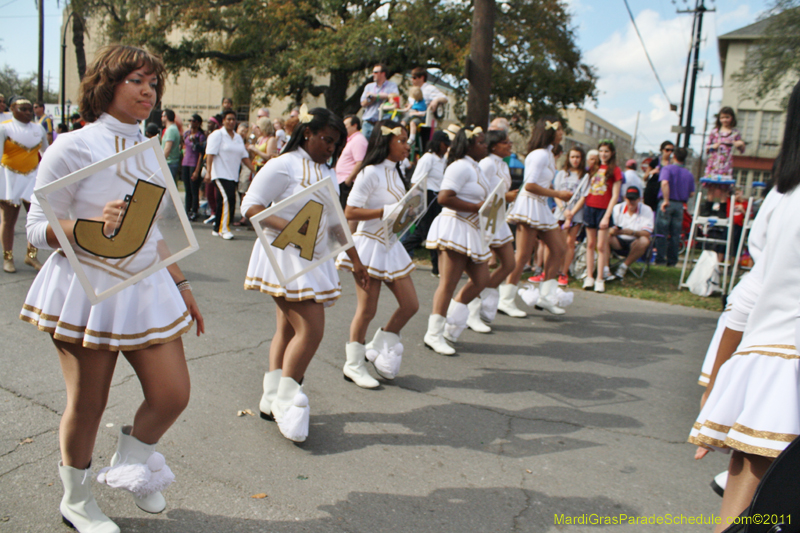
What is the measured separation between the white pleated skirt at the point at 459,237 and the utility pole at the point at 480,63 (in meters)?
4.37

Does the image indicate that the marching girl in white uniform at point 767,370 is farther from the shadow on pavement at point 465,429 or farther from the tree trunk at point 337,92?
the tree trunk at point 337,92

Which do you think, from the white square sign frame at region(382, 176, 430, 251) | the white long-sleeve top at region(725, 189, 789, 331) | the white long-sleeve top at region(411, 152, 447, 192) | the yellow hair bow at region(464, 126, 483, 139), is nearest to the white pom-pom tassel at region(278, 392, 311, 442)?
the white square sign frame at region(382, 176, 430, 251)

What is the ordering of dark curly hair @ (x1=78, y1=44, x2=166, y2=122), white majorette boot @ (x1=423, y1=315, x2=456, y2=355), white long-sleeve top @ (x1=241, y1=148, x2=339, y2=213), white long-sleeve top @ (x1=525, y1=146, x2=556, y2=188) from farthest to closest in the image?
1. white long-sleeve top @ (x1=525, y1=146, x2=556, y2=188)
2. white majorette boot @ (x1=423, y1=315, x2=456, y2=355)
3. white long-sleeve top @ (x1=241, y1=148, x2=339, y2=213)
4. dark curly hair @ (x1=78, y1=44, x2=166, y2=122)

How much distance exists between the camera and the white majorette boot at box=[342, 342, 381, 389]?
14.2 feet

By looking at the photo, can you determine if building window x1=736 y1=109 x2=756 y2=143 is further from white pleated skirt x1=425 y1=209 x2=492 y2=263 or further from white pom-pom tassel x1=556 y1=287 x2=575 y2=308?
white pleated skirt x1=425 y1=209 x2=492 y2=263

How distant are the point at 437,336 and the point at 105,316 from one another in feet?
11.2

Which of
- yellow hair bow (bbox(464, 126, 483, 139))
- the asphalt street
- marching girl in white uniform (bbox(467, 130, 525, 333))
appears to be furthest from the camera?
marching girl in white uniform (bbox(467, 130, 525, 333))

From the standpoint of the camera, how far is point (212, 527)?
255cm

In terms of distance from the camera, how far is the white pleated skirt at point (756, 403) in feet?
5.56

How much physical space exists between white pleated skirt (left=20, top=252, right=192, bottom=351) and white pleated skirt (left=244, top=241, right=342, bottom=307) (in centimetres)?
97

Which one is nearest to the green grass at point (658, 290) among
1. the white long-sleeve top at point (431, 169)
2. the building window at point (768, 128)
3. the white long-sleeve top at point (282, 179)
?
the white long-sleeve top at point (431, 169)

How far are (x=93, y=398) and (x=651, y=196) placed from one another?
1110cm

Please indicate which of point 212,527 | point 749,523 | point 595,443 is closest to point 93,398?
point 212,527

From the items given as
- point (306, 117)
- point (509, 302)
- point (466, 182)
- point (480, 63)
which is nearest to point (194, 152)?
point (480, 63)
